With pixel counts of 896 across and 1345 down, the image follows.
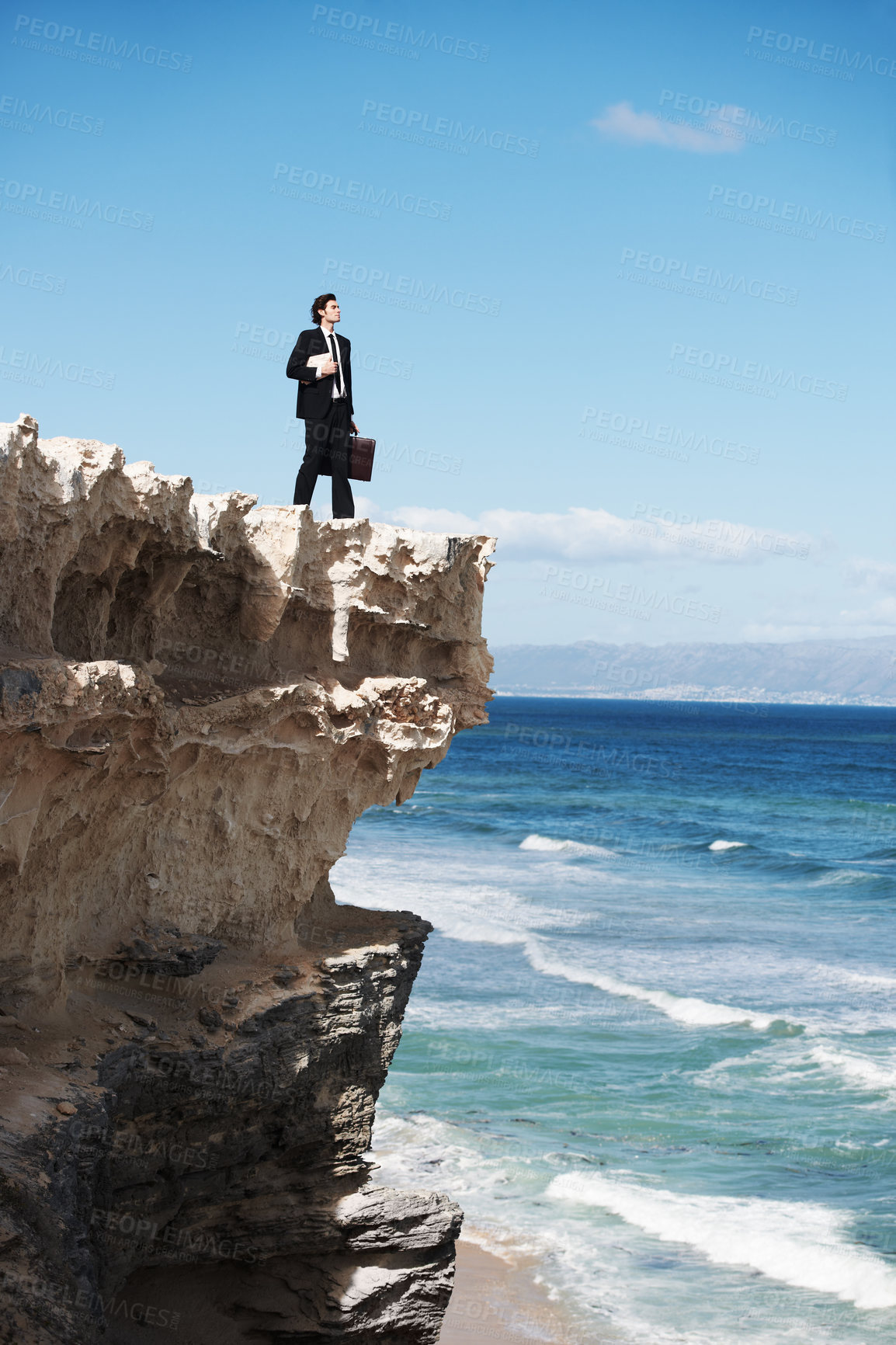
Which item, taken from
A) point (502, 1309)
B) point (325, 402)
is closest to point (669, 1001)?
point (502, 1309)

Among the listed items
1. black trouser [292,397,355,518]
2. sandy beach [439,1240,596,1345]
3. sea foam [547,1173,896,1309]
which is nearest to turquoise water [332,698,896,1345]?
sea foam [547,1173,896,1309]

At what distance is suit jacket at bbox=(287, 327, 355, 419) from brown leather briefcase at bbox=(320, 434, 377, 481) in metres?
0.38

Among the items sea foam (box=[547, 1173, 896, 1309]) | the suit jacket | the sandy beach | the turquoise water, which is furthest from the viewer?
the turquoise water

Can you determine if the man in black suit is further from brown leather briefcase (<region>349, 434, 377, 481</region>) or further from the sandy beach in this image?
the sandy beach

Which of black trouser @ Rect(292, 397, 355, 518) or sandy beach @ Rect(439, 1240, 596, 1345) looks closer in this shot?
black trouser @ Rect(292, 397, 355, 518)

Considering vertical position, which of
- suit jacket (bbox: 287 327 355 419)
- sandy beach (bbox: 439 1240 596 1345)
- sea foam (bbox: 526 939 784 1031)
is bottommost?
sandy beach (bbox: 439 1240 596 1345)

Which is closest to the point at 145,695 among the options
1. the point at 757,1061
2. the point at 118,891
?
the point at 118,891

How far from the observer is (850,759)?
77250 millimetres

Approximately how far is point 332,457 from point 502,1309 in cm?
814

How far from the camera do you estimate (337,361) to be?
9.62 metres

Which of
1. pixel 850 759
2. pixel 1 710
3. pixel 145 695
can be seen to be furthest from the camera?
pixel 850 759

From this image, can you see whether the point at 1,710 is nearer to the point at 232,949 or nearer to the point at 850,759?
the point at 232,949

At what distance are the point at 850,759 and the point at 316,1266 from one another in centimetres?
7312

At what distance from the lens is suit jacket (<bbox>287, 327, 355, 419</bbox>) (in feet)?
31.4
